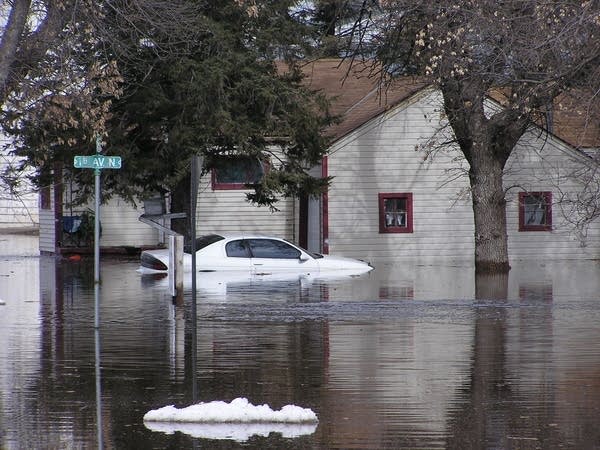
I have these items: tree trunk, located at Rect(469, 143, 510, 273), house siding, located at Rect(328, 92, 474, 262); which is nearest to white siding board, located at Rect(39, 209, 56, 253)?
house siding, located at Rect(328, 92, 474, 262)

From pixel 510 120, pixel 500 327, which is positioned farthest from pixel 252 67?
pixel 500 327

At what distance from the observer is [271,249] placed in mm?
28219

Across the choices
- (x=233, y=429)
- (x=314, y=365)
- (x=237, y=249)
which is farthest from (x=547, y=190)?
(x=233, y=429)

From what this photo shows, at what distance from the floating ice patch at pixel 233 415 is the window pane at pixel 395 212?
2592cm

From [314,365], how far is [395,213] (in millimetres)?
22538

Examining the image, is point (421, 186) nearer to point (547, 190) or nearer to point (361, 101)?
point (547, 190)

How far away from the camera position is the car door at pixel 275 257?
92.0 feet

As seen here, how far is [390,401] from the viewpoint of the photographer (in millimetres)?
11039

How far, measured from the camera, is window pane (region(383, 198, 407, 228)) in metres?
35.7

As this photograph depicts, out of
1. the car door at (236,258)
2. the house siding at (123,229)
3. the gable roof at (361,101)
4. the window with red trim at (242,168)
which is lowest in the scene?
the car door at (236,258)

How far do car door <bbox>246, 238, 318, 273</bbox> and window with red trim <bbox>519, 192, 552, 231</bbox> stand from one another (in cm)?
1024

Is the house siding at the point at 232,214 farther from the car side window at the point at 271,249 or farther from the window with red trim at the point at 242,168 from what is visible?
the car side window at the point at 271,249

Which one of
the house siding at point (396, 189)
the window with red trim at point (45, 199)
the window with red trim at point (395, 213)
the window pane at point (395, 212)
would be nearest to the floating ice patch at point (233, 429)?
the house siding at point (396, 189)

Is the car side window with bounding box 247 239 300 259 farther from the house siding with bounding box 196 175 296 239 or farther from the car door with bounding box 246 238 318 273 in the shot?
the house siding with bounding box 196 175 296 239
